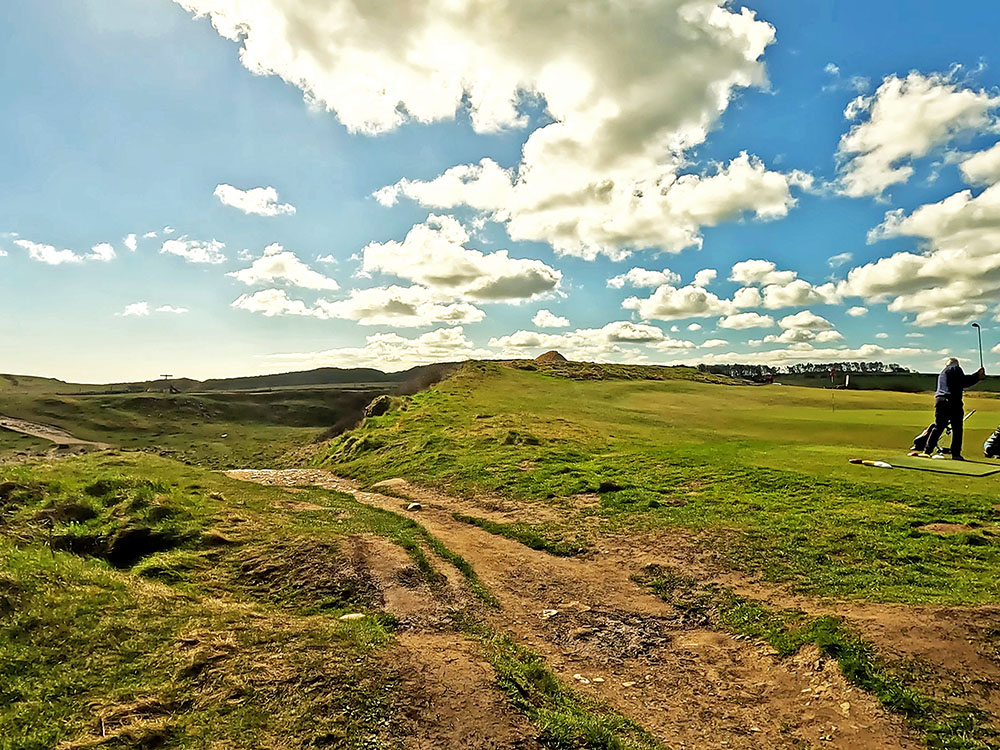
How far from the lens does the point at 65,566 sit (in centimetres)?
820

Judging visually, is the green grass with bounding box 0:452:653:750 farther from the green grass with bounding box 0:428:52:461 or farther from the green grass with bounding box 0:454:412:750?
the green grass with bounding box 0:428:52:461

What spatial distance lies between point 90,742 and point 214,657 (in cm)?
139

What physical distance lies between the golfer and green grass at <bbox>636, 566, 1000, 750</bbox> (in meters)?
11.3

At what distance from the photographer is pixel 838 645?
710 cm

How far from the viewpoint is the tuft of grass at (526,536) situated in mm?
12383

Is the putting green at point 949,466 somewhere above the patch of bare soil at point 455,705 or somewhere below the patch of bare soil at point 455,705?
above

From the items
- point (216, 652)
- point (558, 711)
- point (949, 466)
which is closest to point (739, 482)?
point (949, 466)

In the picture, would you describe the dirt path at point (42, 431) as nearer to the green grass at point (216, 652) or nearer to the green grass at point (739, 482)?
the green grass at point (739, 482)

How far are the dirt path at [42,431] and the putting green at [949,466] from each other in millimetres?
98888

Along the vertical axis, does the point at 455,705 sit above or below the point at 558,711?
above

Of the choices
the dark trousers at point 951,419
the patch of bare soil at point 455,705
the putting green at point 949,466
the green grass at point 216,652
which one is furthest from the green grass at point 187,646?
the dark trousers at point 951,419

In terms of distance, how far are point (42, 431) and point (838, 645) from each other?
11989cm

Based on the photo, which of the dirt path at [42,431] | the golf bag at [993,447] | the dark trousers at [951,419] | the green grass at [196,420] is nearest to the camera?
the dark trousers at [951,419]

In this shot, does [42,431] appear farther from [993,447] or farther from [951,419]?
[993,447]
